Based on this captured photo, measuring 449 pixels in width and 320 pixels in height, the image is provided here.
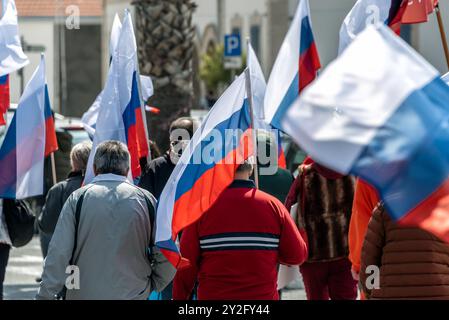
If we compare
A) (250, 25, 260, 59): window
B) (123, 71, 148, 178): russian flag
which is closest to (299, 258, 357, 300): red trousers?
(123, 71, 148, 178): russian flag

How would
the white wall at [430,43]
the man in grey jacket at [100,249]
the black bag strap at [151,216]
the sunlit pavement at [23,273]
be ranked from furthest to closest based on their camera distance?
the white wall at [430,43], the sunlit pavement at [23,273], the black bag strap at [151,216], the man in grey jacket at [100,249]

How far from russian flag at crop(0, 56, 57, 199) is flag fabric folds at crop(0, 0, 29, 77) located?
0.25 metres

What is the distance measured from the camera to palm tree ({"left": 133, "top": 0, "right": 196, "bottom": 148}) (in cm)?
1391

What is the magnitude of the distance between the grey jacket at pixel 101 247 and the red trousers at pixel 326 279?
2.29 metres

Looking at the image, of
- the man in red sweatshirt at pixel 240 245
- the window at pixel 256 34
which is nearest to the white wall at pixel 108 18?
the window at pixel 256 34

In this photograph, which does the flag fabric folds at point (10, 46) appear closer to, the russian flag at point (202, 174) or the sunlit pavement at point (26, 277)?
the russian flag at point (202, 174)

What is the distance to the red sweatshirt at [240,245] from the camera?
6133 millimetres

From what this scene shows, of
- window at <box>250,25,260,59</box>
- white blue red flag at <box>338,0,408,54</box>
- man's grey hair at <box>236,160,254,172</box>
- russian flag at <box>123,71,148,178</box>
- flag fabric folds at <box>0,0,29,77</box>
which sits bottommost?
window at <box>250,25,260,59</box>

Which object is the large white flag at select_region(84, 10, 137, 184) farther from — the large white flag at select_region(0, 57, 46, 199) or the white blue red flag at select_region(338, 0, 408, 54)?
the white blue red flag at select_region(338, 0, 408, 54)

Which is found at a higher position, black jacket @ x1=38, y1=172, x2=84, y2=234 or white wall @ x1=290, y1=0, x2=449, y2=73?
black jacket @ x1=38, y1=172, x2=84, y2=234

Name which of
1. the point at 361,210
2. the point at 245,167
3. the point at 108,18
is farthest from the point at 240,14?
the point at 245,167

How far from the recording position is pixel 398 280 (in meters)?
6.13

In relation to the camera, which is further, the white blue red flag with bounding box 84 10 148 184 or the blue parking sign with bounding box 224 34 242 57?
the blue parking sign with bounding box 224 34 242 57
